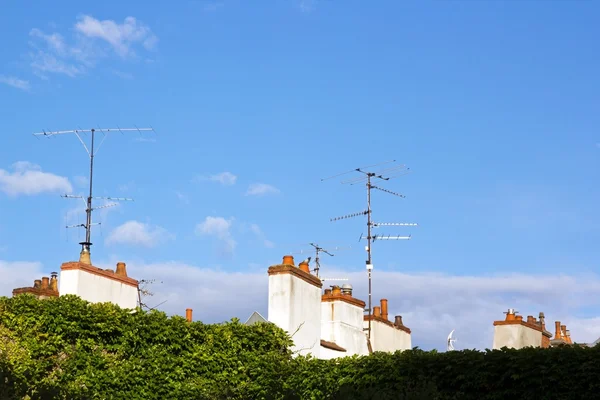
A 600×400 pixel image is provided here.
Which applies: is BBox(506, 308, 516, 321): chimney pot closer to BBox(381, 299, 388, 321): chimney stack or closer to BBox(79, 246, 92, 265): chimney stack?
BBox(381, 299, 388, 321): chimney stack

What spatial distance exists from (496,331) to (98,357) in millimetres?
14064

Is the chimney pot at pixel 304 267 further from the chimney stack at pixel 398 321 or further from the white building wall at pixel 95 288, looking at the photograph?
the chimney stack at pixel 398 321

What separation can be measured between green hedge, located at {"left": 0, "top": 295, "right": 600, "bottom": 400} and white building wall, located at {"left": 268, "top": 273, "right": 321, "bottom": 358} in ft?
2.57

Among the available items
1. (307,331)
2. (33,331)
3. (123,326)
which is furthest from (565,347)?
(33,331)

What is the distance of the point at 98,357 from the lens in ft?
64.5

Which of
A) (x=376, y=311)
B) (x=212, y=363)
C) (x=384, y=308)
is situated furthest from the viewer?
(x=384, y=308)

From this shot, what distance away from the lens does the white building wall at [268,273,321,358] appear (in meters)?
23.1

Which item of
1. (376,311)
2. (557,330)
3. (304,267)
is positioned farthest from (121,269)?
(557,330)

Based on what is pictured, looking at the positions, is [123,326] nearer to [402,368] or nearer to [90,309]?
[90,309]

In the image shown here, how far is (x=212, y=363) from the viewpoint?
2123cm

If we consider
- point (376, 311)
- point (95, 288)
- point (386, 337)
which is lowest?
point (386, 337)

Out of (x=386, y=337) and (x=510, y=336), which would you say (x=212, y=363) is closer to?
(x=386, y=337)

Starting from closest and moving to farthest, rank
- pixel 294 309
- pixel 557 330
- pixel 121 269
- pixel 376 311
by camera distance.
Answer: pixel 294 309 → pixel 121 269 → pixel 376 311 → pixel 557 330

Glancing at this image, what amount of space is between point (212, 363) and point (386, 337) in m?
11.3
